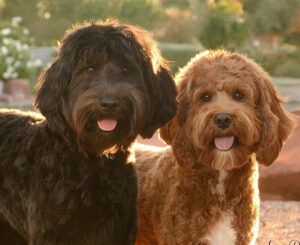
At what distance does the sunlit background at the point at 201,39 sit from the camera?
6.12 meters

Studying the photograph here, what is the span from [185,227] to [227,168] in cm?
54

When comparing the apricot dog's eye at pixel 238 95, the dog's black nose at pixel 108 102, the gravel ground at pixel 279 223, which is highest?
the dog's black nose at pixel 108 102

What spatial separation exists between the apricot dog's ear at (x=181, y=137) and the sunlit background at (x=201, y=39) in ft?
1.30

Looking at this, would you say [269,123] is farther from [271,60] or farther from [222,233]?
[271,60]

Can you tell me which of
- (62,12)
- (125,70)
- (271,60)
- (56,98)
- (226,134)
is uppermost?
(125,70)

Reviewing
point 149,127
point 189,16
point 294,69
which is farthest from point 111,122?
point 189,16

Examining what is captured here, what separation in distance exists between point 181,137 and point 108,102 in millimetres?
856

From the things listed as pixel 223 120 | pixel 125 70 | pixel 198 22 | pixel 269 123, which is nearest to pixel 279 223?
pixel 269 123

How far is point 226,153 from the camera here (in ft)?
11.0

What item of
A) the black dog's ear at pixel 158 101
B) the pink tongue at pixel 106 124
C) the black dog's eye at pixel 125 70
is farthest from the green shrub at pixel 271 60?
the pink tongue at pixel 106 124

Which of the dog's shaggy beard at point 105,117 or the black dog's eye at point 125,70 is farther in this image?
the black dog's eye at point 125,70

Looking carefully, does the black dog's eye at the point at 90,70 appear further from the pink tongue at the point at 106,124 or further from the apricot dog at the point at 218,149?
the apricot dog at the point at 218,149

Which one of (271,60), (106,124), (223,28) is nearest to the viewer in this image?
(106,124)

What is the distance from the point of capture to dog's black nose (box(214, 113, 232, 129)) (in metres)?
3.24
